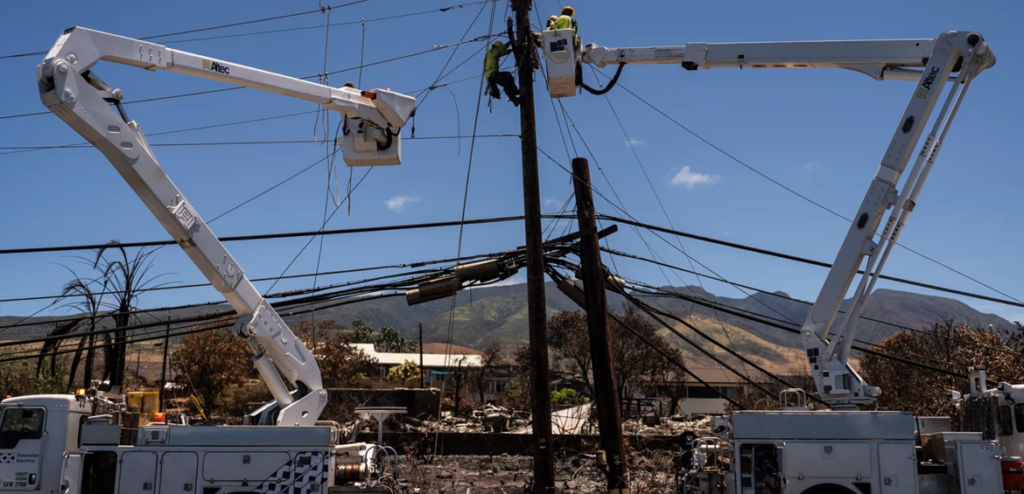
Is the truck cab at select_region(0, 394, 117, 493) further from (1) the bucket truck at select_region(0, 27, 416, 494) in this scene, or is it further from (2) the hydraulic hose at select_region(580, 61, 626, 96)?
(2) the hydraulic hose at select_region(580, 61, 626, 96)

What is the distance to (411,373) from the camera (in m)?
70.2

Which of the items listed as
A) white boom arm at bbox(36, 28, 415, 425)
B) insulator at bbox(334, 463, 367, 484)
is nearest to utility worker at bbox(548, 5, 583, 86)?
white boom arm at bbox(36, 28, 415, 425)

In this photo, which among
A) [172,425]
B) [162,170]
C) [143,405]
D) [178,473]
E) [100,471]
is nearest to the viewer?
[178,473]

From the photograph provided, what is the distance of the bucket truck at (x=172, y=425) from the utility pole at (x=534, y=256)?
3654mm

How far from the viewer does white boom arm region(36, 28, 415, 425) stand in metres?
12.8

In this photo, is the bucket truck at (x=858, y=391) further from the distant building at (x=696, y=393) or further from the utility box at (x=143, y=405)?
the distant building at (x=696, y=393)

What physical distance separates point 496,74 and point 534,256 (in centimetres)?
385

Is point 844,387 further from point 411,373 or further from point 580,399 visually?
point 411,373

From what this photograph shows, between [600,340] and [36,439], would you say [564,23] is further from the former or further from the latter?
[36,439]

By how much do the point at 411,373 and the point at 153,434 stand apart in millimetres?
57432

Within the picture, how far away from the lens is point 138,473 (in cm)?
1329

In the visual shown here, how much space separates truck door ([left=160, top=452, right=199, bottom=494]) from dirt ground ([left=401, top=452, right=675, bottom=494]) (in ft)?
21.1

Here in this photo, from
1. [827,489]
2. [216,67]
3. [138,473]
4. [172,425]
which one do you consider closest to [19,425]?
[138,473]

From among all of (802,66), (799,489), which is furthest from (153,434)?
(802,66)
